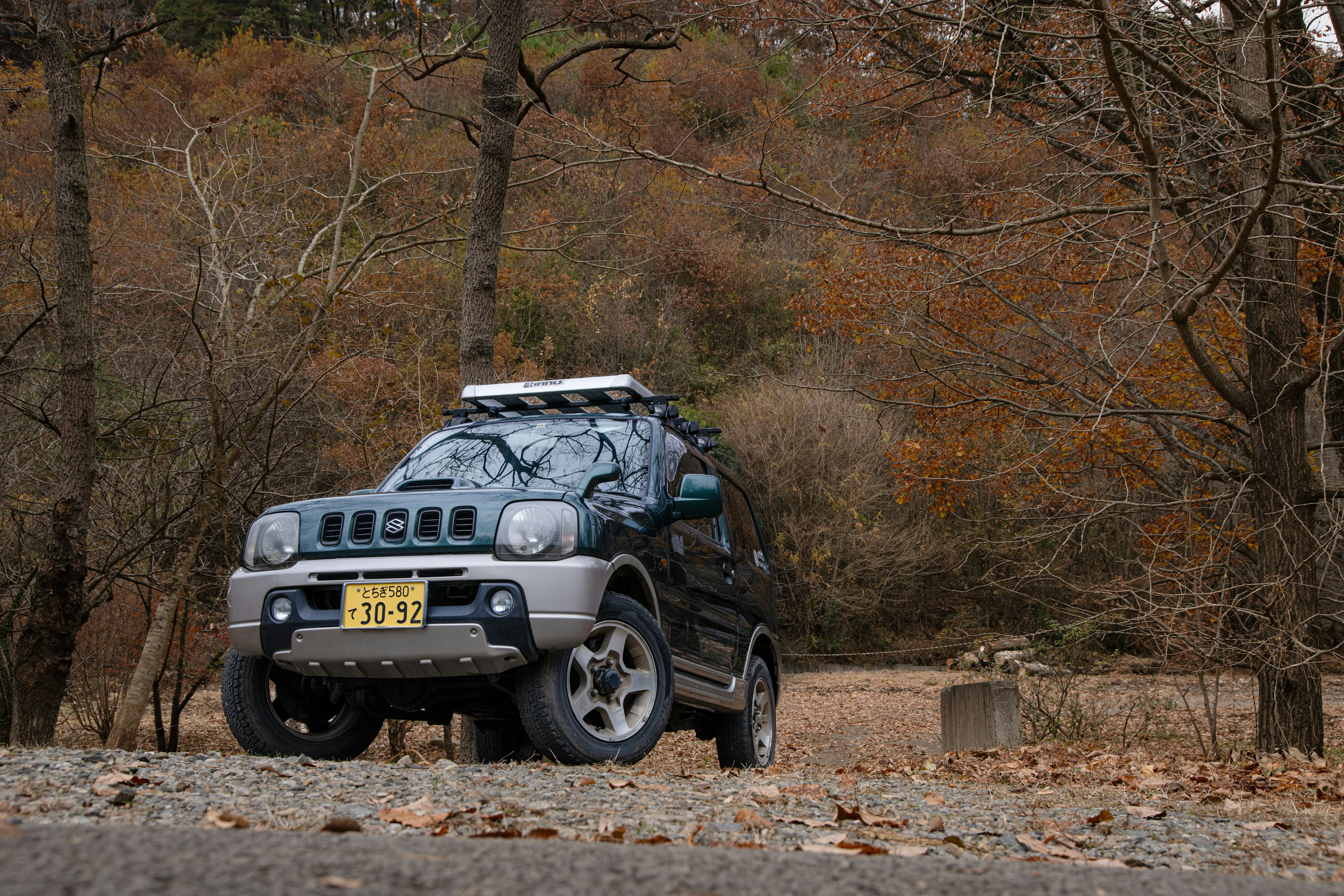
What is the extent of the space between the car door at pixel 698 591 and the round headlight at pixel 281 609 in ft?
6.32

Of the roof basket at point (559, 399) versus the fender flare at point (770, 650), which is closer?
the roof basket at point (559, 399)

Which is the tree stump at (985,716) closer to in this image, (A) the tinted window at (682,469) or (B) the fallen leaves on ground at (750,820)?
(A) the tinted window at (682,469)

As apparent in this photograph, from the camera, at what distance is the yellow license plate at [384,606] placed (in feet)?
15.0

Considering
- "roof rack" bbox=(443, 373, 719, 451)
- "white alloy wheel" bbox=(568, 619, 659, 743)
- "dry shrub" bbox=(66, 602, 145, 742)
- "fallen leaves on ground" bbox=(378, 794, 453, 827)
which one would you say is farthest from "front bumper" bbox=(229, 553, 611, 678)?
"dry shrub" bbox=(66, 602, 145, 742)

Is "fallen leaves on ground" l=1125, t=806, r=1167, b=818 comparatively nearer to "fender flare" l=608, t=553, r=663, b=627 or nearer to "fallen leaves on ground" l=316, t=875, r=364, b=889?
"fender flare" l=608, t=553, r=663, b=627

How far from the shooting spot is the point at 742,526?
302 inches

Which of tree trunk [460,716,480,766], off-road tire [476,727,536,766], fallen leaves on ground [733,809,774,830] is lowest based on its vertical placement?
tree trunk [460,716,480,766]

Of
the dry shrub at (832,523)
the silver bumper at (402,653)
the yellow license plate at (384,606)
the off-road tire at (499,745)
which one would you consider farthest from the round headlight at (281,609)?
the dry shrub at (832,523)

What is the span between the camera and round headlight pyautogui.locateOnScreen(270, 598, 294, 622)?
189 inches

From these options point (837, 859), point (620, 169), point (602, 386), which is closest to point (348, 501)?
point (602, 386)

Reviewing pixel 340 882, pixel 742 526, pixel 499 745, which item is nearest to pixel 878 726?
pixel 742 526

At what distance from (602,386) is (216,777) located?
334cm

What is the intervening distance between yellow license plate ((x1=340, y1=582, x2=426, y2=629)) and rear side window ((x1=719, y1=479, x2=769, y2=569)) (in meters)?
2.76

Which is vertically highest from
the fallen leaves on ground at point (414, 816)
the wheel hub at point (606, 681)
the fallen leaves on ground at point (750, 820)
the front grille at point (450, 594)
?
the front grille at point (450, 594)
